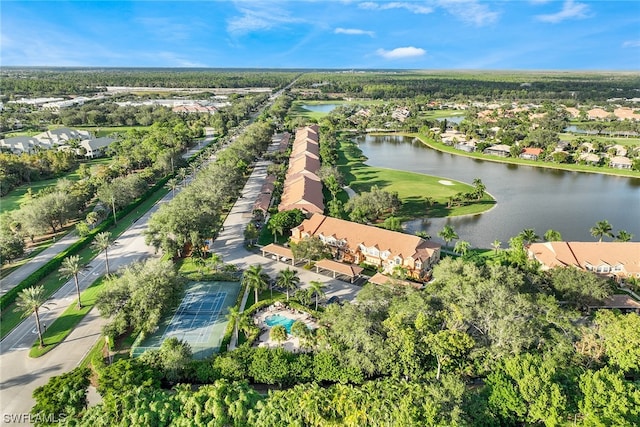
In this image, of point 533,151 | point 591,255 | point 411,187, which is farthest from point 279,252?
point 533,151

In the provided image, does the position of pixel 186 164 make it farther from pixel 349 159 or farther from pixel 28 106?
pixel 28 106

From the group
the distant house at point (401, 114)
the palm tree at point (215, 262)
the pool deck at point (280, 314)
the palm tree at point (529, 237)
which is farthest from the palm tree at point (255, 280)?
the distant house at point (401, 114)

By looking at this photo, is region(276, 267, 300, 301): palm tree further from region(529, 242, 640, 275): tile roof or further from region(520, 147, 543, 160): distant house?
region(520, 147, 543, 160): distant house

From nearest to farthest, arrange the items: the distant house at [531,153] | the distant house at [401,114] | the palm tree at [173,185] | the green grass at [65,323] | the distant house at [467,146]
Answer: the green grass at [65,323] < the palm tree at [173,185] < the distant house at [531,153] < the distant house at [467,146] < the distant house at [401,114]

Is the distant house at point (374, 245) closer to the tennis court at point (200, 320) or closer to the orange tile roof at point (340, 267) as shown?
the orange tile roof at point (340, 267)

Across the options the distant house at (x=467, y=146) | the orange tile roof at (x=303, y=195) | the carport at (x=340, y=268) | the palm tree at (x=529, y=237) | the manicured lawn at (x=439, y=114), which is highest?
the manicured lawn at (x=439, y=114)

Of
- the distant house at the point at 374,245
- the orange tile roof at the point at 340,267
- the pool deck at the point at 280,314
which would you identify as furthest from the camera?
the distant house at the point at 374,245
